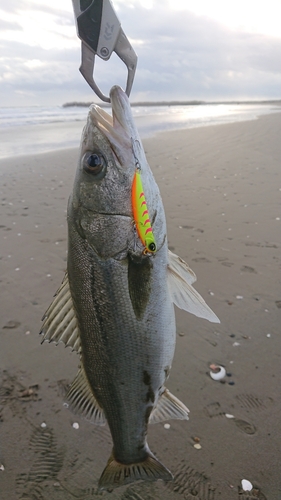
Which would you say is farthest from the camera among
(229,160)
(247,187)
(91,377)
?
(229,160)

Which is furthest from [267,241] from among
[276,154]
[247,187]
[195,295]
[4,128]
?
[4,128]

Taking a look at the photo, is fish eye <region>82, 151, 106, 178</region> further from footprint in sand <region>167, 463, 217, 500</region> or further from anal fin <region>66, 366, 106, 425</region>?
footprint in sand <region>167, 463, 217, 500</region>

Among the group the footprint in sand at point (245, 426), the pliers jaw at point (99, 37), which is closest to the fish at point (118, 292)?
the pliers jaw at point (99, 37)

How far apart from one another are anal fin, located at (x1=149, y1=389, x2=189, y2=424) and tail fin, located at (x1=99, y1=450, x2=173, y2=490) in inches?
9.7

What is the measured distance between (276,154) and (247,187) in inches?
190

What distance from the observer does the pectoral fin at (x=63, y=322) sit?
2.26 metres

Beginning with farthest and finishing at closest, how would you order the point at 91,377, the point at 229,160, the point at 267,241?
the point at 229,160 → the point at 267,241 → the point at 91,377

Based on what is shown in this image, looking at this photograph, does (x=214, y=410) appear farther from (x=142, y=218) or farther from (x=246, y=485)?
(x=142, y=218)

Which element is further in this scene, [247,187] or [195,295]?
[247,187]

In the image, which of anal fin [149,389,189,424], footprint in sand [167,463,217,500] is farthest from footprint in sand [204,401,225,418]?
anal fin [149,389,189,424]

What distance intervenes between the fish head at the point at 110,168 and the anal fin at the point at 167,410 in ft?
3.62

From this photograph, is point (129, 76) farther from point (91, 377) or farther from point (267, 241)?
point (267, 241)

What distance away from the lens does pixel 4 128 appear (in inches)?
1150

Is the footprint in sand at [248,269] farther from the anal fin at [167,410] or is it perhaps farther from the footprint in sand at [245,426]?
the anal fin at [167,410]
